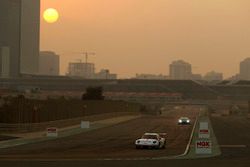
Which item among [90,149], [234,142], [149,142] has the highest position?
[149,142]

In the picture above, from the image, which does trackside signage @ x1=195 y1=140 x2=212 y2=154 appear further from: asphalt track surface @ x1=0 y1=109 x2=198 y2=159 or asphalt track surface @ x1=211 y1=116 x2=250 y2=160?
asphalt track surface @ x1=0 y1=109 x2=198 y2=159

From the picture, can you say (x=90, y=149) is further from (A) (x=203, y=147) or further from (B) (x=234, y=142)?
(B) (x=234, y=142)

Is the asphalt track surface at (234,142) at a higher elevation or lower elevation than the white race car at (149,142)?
lower

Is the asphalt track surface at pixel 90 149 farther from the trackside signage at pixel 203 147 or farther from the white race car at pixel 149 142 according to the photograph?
the trackside signage at pixel 203 147

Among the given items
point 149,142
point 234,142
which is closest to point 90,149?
point 149,142

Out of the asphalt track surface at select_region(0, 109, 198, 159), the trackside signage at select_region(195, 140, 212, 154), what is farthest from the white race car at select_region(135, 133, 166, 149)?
the trackside signage at select_region(195, 140, 212, 154)

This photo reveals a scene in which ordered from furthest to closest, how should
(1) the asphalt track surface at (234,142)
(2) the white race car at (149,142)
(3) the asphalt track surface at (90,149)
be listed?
(2) the white race car at (149,142), (1) the asphalt track surface at (234,142), (3) the asphalt track surface at (90,149)

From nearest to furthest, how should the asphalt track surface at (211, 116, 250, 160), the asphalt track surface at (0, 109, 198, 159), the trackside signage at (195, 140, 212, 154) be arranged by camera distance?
the asphalt track surface at (0, 109, 198, 159), the trackside signage at (195, 140, 212, 154), the asphalt track surface at (211, 116, 250, 160)

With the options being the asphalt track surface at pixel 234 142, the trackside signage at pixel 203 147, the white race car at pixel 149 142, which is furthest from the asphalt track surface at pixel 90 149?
the asphalt track surface at pixel 234 142

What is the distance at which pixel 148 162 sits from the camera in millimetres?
29594

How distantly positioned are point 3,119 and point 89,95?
78.6m

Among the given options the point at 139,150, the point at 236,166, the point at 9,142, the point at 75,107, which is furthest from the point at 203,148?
the point at 75,107

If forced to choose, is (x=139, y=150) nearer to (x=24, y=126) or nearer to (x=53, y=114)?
(x=24, y=126)

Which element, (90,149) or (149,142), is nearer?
(90,149)
